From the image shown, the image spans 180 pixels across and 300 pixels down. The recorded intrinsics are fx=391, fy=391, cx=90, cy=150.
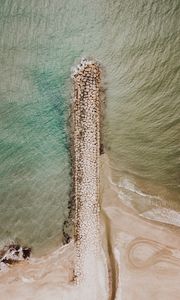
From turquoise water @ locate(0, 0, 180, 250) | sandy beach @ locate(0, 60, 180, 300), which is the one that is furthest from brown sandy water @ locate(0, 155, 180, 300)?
turquoise water @ locate(0, 0, 180, 250)

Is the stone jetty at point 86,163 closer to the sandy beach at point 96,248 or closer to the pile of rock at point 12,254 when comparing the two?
Answer: the sandy beach at point 96,248

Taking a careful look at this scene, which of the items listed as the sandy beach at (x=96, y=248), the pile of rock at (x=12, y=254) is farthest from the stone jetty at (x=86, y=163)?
the pile of rock at (x=12, y=254)

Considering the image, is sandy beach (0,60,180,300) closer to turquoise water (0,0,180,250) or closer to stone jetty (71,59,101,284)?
stone jetty (71,59,101,284)

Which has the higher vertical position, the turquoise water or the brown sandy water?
the turquoise water

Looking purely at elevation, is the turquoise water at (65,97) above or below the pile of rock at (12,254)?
above

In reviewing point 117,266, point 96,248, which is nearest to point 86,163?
point 96,248

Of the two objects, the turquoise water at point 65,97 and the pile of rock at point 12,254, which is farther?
the pile of rock at point 12,254

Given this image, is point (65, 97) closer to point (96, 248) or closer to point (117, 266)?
point (96, 248)
